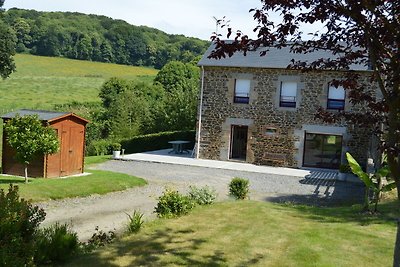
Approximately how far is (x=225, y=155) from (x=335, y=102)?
7.22 m

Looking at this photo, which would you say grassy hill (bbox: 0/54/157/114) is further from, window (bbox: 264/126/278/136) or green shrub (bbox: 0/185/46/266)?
green shrub (bbox: 0/185/46/266)

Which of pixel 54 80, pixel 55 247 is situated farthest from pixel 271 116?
pixel 54 80

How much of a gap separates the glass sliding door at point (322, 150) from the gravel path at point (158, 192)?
13.9 ft

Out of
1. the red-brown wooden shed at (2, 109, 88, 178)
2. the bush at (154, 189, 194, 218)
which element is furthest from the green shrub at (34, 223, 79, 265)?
the red-brown wooden shed at (2, 109, 88, 178)

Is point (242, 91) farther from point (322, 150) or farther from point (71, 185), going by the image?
point (71, 185)

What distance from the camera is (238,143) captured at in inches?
1089

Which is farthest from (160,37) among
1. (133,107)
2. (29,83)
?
(133,107)

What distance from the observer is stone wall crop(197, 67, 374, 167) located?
82.0ft

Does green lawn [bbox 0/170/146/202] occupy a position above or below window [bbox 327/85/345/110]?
below

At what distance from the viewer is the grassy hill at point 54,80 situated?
5654 cm

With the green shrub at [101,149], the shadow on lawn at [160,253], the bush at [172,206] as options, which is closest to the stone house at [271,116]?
the green shrub at [101,149]

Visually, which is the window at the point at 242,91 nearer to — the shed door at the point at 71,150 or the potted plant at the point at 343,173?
the potted plant at the point at 343,173

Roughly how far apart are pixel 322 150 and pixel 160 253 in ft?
64.9

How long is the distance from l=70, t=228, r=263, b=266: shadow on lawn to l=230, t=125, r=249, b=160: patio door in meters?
18.9
